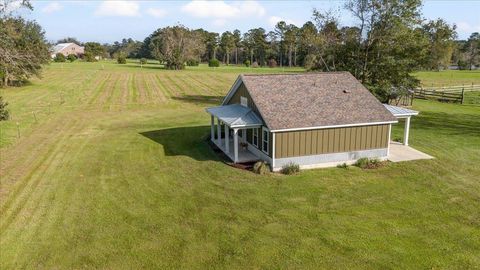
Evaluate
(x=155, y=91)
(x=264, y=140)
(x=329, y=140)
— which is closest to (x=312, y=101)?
(x=329, y=140)

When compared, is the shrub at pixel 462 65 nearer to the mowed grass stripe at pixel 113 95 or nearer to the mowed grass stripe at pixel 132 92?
the mowed grass stripe at pixel 132 92

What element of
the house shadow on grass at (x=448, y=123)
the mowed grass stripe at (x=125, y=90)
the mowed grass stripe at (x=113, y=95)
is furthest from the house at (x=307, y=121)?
the mowed grass stripe at (x=125, y=90)

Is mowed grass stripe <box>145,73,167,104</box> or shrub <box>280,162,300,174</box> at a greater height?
mowed grass stripe <box>145,73,167,104</box>

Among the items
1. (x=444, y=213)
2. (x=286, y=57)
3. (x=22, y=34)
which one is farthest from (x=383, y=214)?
(x=286, y=57)

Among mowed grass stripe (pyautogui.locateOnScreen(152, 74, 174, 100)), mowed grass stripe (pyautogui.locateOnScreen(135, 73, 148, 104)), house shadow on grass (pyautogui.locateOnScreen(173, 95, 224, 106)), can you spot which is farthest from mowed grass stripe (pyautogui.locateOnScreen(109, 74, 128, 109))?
house shadow on grass (pyautogui.locateOnScreen(173, 95, 224, 106))

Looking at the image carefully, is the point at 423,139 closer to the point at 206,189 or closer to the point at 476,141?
the point at 476,141

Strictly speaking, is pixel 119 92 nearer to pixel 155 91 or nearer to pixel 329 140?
pixel 155 91

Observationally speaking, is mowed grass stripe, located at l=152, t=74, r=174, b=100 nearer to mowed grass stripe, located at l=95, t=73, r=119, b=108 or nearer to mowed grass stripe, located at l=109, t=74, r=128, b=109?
mowed grass stripe, located at l=109, t=74, r=128, b=109
